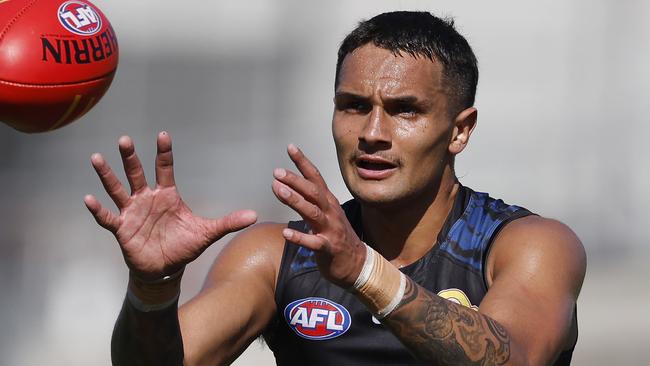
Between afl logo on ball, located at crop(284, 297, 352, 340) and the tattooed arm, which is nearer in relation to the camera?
the tattooed arm

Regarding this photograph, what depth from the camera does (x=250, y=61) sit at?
9469 mm

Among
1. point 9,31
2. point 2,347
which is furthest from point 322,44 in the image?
point 9,31

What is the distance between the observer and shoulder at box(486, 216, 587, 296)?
14.0ft

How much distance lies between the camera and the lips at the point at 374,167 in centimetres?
444

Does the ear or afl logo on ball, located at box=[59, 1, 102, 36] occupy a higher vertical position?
afl logo on ball, located at box=[59, 1, 102, 36]

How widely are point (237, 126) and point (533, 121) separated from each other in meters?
2.43

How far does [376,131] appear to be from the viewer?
14.6 ft

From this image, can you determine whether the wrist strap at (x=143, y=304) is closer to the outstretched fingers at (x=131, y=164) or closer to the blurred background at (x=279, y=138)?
the outstretched fingers at (x=131, y=164)

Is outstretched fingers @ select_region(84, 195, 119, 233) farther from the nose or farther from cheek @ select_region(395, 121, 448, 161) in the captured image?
cheek @ select_region(395, 121, 448, 161)

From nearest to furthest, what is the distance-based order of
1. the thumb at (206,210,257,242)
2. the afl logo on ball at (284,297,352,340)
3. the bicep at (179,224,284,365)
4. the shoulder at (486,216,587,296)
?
the thumb at (206,210,257,242) → the shoulder at (486,216,587,296) → the bicep at (179,224,284,365) → the afl logo on ball at (284,297,352,340)

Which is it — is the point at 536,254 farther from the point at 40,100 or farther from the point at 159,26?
the point at 159,26

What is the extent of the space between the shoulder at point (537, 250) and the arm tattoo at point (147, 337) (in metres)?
1.20

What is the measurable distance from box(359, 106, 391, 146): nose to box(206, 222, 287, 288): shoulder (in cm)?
64

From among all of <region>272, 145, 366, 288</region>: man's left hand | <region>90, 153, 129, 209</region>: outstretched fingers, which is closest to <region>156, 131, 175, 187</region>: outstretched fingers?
<region>90, 153, 129, 209</region>: outstretched fingers
